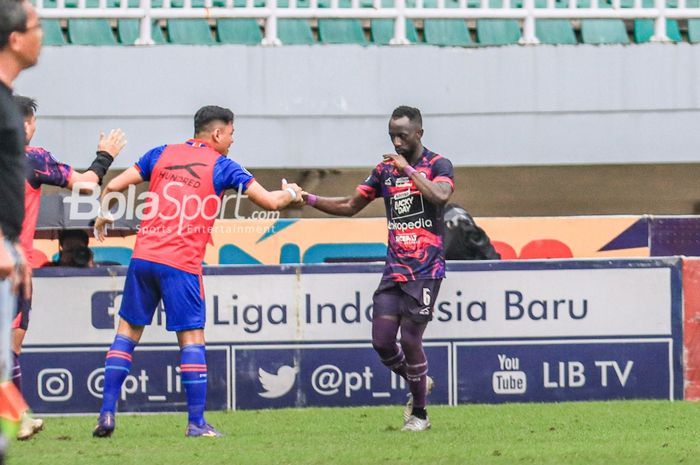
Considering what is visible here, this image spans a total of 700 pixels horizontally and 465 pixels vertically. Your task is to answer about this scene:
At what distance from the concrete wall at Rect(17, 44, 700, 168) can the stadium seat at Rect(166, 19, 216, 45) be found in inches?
12.3

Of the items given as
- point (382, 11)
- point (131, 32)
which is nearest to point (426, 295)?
point (382, 11)

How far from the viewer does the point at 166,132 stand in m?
13.8

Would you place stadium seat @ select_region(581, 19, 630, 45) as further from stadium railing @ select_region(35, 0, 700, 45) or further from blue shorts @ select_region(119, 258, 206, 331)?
blue shorts @ select_region(119, 258, 206, 331)

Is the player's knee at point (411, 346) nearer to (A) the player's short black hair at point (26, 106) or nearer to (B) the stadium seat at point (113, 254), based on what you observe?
(A) the player's short black hair at point (26, 106)

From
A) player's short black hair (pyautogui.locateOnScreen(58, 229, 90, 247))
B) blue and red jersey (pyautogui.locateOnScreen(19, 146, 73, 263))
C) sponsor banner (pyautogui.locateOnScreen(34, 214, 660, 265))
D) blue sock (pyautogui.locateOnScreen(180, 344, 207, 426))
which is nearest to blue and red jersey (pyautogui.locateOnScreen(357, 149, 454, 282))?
blue sock (pyautogui.locateOnScreen(180, 344, 207, 426))

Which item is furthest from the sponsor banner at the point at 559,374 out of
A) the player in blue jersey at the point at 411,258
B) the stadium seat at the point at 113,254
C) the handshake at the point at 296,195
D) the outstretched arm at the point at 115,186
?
the stadium seat at the point at 113,254

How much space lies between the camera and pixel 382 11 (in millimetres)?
14180

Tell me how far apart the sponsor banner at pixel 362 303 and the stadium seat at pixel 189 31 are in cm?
484

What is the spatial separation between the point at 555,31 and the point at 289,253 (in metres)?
4.21

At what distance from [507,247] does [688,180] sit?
3284 mm

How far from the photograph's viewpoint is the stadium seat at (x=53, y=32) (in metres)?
14.1

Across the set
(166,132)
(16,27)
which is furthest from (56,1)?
(16,27)

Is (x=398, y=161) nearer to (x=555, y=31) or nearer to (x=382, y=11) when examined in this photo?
(x=382, y=11)

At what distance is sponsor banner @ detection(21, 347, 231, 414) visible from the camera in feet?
32.2
